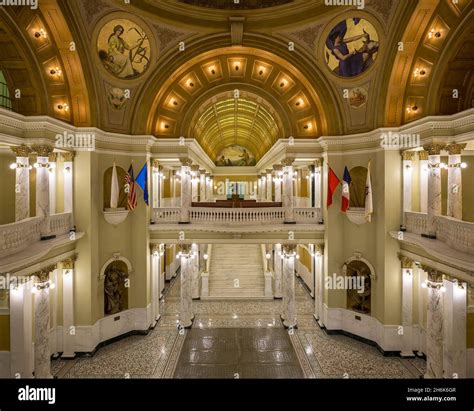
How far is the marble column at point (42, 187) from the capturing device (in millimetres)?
11078

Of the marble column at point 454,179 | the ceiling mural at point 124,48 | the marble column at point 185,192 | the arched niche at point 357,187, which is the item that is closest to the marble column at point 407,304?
the marble column at point 454,179

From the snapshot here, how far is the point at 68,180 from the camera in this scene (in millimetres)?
13305

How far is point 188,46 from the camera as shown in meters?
14.5

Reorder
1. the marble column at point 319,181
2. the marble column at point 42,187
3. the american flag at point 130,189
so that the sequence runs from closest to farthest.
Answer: the marble column at point 42,187, the american flag at point 130,189, the marble column at point 319,181

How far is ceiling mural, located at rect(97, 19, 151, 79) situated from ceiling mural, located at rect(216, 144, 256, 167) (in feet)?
88.1

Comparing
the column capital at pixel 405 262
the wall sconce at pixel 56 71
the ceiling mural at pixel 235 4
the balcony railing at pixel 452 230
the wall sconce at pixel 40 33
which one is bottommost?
the column capital at pixel 405 262

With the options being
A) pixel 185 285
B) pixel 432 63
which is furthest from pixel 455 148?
pixel 185 285

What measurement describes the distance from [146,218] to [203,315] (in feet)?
21.8

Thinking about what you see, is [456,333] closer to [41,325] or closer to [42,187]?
[41,325]

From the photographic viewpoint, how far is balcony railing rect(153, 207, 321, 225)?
15469mm

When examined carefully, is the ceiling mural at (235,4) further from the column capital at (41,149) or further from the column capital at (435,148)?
the column capital at (435,148)

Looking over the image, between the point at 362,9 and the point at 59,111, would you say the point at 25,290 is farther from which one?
the point at 362,9

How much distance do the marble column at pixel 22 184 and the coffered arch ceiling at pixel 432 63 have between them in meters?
14.8

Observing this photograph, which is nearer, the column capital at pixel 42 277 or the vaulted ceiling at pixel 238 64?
the column capital at pixel 42 277
